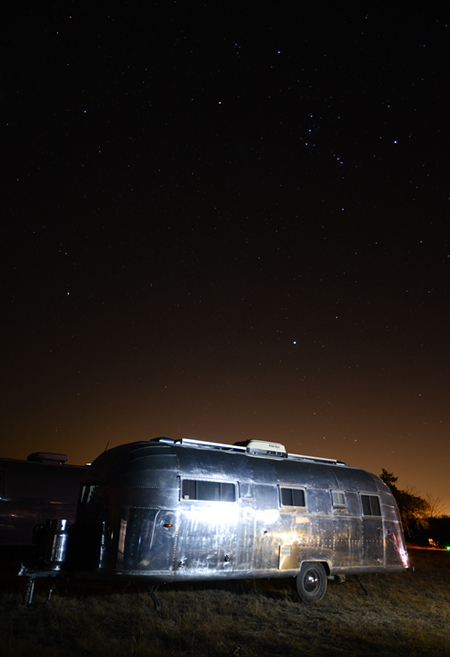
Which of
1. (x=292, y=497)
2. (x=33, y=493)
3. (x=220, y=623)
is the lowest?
(x=220, y=623)

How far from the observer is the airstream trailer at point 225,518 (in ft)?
30.9

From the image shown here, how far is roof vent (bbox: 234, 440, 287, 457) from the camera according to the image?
11852mm

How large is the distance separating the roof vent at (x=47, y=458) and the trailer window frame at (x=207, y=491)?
6.82 metres

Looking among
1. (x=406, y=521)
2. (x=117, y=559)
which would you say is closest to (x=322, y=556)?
(x=117, y=559)

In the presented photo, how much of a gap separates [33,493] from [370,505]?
9000 mm

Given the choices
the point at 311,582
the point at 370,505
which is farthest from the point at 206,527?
the point at 370,505

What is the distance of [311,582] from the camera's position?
38.2ft

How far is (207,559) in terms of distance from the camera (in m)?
9.95

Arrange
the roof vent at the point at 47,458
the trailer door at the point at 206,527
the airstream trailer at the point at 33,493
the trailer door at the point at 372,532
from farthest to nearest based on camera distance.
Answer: the roof vent at the point at 47,458 < the airstream trailer at the point at 33,493 < the trailer door at the point at 372,532 < the trailer door at the point at 206,527

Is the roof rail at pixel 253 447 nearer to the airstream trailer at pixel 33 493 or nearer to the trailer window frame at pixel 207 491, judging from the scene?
the trailer window frame at pixel 207 491

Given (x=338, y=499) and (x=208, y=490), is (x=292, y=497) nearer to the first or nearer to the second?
(x=338, y=499)

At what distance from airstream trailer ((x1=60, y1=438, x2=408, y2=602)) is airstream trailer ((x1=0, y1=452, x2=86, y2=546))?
4.22 meters

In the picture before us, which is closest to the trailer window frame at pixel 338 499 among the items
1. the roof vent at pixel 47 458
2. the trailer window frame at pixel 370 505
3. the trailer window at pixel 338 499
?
the trailer window at pixel 338 499

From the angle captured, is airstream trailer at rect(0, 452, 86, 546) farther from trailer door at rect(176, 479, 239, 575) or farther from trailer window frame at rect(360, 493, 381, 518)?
trailer window frame at rect(360, 493, 381, 518)
